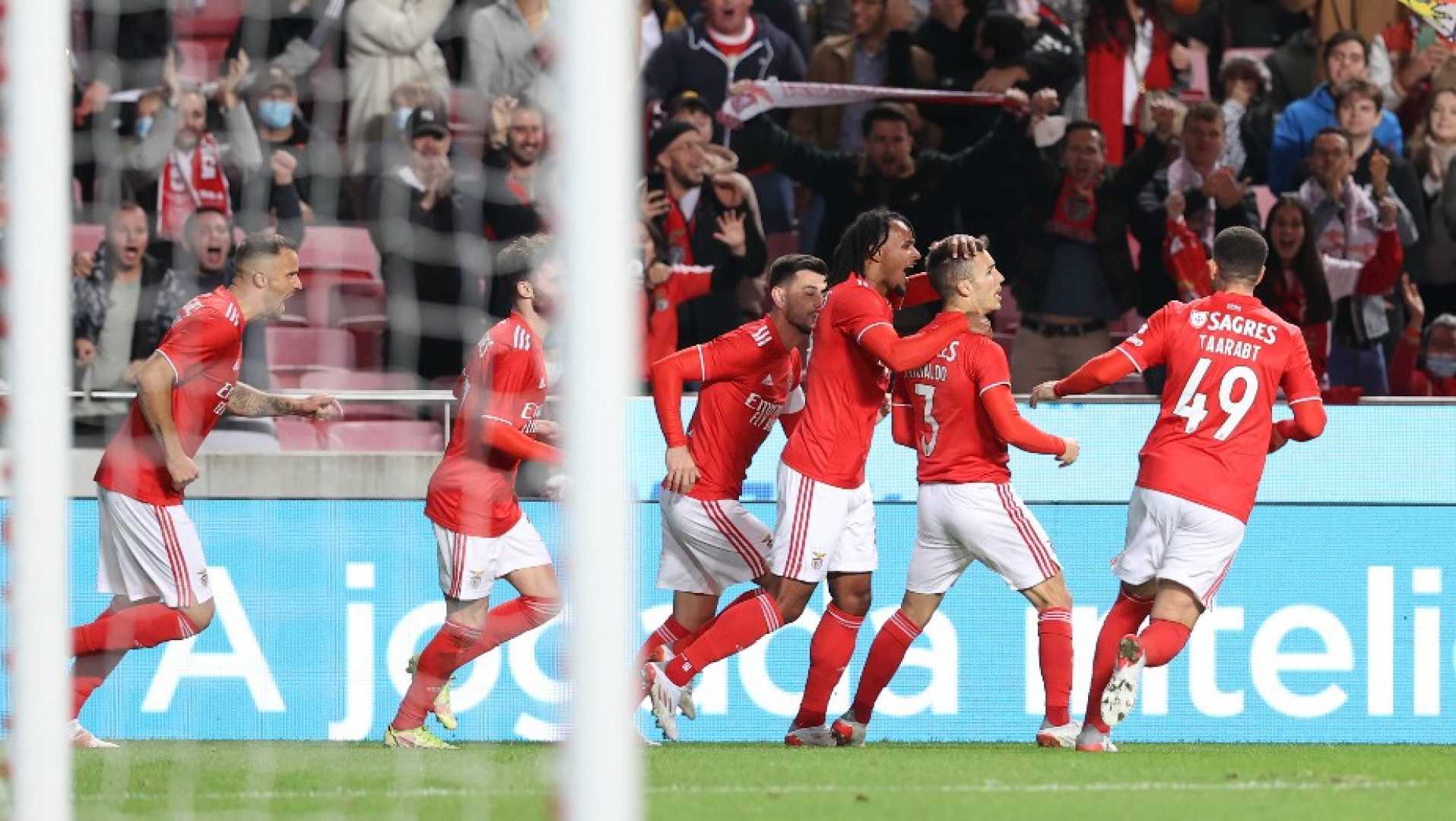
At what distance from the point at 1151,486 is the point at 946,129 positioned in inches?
151

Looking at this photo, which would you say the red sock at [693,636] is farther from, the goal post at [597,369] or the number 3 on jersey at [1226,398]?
the goal post at [597,369]

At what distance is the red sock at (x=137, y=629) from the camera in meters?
7.18

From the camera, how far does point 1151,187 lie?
10.1 metres

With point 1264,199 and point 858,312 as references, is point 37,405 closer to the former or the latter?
point 858,312

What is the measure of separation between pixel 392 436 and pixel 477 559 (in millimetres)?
1491

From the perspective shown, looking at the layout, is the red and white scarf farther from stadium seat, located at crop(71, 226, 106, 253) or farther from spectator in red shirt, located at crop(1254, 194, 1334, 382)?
spectator in red shirt, located at crop(1254, 194, 1334, 382)

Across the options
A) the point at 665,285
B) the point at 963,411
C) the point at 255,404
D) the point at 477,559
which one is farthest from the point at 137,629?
the point at 665,285

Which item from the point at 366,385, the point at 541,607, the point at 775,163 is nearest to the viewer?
the point at 541,607

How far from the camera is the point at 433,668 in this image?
290 inches

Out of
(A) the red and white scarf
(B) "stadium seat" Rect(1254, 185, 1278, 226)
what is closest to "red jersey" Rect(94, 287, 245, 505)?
(A) the red and white scarf

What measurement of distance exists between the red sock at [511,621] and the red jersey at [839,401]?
3.19ft

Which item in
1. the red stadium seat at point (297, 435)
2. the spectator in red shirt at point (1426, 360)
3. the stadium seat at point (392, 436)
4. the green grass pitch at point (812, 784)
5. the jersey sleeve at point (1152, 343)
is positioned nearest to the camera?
the green grass pitch at point (812, 784)

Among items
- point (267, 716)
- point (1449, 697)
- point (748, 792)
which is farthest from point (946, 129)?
point (748, 792)

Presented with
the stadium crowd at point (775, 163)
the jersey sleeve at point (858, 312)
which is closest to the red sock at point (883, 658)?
the jersey sleeve at point (858, 312)
